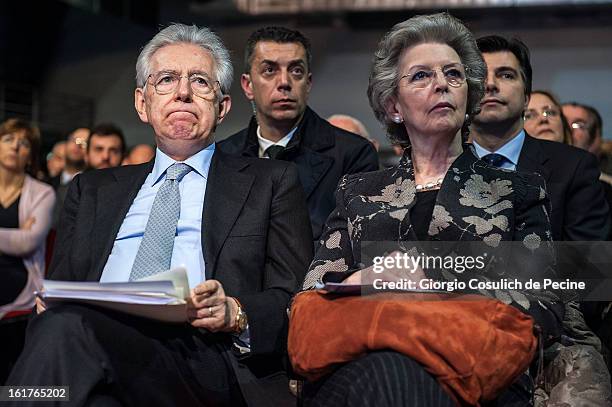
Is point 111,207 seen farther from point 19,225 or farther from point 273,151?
point 19,225

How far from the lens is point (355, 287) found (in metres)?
1.93

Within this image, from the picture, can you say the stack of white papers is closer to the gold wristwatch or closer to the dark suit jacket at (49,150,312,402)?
the gold wristwatch

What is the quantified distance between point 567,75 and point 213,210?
5910mm

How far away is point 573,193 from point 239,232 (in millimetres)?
1163

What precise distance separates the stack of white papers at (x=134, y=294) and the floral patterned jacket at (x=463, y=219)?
0.33 m

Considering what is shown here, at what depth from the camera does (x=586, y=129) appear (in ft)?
15.4

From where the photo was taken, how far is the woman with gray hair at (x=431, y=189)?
2094 mm

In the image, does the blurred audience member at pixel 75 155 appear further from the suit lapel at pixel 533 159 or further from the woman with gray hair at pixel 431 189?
the woman with gray hair at pixel 431 189

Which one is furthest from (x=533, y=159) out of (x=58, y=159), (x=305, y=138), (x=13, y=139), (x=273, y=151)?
(x=58, y=159)

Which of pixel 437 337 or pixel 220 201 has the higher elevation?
pixel 220 201

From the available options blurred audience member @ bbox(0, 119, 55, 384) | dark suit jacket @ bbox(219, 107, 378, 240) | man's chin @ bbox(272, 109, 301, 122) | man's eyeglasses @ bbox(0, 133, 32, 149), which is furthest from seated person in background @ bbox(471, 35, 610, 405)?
man's eyeglasses @ bbox(0, 133, 32, 149)

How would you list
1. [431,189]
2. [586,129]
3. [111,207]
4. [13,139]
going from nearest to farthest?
[431,189], [111,207], [586,129], [13,139]

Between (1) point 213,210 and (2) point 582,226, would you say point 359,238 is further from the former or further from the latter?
(2) point 582,226

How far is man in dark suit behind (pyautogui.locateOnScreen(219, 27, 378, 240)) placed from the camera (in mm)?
3492
